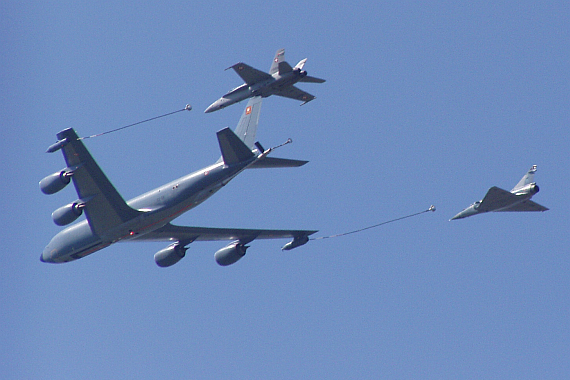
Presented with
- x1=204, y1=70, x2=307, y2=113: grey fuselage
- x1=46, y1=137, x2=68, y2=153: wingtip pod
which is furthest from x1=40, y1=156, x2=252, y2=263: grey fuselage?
x1=204, y1=70, x2=307, y2=113: grey fuselage

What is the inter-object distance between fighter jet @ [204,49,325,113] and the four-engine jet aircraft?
349 inches

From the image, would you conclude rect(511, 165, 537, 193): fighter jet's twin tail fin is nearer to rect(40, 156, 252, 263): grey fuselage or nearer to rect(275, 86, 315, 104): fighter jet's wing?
rect(275, 86, 315, 104): fighter jet's wing

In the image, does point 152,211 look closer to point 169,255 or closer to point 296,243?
point 169,255

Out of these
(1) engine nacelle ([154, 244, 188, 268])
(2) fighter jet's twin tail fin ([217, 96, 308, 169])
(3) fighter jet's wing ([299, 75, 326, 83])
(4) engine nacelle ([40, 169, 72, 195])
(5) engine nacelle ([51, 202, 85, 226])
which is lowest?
(1) engine nacelle ([154, 244, 188, 268])

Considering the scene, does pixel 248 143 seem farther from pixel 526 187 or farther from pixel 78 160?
pixel 526 187

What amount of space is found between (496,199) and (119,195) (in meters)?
20.2

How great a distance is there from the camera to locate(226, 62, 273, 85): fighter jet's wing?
136 feet

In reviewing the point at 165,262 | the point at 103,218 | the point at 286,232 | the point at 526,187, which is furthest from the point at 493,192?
the point at 103,218

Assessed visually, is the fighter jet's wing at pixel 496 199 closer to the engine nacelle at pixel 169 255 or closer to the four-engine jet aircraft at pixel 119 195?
the four-engine jet aircraft at pixel 119 195

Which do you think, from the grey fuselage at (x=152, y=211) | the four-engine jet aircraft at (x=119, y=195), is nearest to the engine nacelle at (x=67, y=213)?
the four-engine jet aircraft at (x=119, y=195)

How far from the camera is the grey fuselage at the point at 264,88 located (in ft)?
138

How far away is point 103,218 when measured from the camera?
107ft

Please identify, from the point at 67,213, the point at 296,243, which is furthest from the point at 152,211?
the point at 296,243

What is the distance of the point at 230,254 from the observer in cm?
3772
